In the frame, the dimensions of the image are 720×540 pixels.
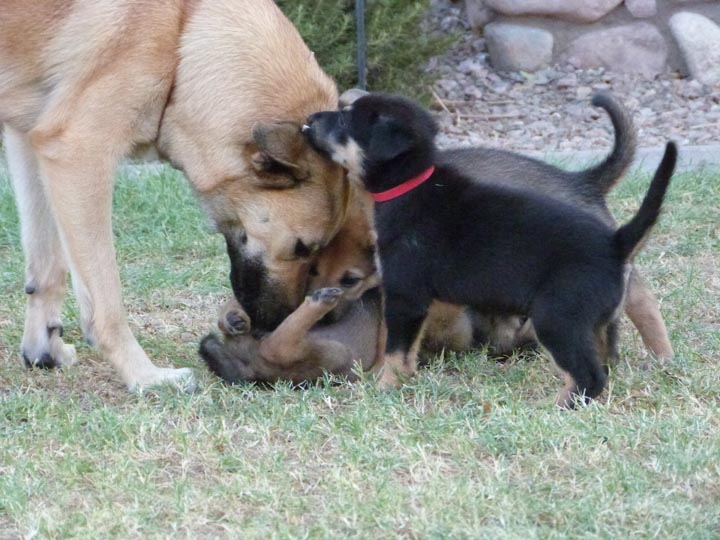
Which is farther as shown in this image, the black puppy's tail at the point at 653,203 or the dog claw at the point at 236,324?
the dog claw at the point at 236,324

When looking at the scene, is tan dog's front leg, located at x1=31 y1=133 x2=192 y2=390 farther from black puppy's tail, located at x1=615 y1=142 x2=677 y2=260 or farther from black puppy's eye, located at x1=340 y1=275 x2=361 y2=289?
black puppy's tail, located at x1=615 y1=142 x2=677 y2=260

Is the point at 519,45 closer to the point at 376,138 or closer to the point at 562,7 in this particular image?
the point at 562,7

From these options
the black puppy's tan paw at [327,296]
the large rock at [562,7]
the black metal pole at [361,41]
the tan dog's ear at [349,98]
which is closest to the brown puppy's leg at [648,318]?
the black puppy's tan paw at [327,296]

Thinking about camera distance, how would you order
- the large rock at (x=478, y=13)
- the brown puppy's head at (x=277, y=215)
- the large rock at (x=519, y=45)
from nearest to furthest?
the brown puppy's head at (x=277, y=215) → the large rock at (x=519, y=45) → the large rock at (x=478, y=13)

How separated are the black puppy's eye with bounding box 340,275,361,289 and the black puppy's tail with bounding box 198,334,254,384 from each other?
490 millimetres

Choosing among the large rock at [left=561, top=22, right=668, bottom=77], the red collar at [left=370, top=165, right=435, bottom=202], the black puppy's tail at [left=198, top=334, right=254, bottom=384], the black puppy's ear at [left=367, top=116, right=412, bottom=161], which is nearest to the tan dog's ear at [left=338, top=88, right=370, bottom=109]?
the black puppy's ear at [left=367, top=116, right=412, bottom=161]

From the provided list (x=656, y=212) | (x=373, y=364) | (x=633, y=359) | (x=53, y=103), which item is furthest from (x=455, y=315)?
(x=53, y=103)

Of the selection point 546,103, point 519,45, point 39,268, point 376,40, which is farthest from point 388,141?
point 519,45

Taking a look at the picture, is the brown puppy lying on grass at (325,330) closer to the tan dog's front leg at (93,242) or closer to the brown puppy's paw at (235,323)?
the brown puppy's paw at (235,323)

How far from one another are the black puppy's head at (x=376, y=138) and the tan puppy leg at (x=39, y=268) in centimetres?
119

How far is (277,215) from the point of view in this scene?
426cm

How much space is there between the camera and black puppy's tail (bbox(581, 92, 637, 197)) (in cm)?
437

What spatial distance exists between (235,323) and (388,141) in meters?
0.92

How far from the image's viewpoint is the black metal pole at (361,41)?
311 inches
